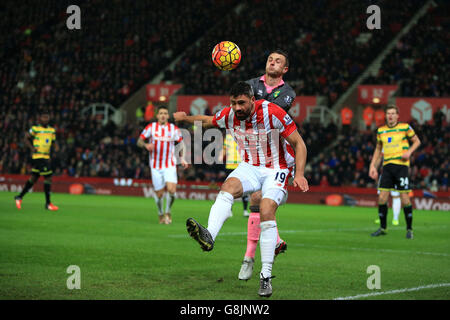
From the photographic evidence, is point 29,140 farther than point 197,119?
Yes

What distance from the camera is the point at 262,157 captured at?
23.6ft

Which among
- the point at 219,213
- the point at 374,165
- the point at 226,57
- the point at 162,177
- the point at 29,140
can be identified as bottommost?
the point at 219,213

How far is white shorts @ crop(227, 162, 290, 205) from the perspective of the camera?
22.9 ft

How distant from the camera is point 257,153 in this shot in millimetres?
7195

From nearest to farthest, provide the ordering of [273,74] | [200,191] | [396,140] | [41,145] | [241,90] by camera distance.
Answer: [241,90] < [273,74] < [396,140] < [41,145] < [200,191]

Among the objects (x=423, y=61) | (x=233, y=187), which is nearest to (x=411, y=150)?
(x=233, y=187)

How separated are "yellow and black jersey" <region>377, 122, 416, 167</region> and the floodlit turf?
141 cm

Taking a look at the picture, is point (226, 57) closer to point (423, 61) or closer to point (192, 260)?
point (192, 260)

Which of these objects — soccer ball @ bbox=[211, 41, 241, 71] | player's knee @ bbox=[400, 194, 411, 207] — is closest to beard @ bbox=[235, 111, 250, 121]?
soccer ball @ bbox=[211, 41, 241, 71]

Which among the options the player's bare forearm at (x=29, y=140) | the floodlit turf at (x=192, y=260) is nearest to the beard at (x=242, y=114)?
the floodlit turf at (x=192, y=260)

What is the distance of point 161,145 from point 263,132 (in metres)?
7.81

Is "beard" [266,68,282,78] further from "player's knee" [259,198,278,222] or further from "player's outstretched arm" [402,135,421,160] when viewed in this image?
"player's outstretched arm" [402,135,421,160]

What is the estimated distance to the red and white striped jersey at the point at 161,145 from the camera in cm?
1461

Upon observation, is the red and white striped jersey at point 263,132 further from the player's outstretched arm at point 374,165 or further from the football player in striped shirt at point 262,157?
the player's outstretched arm at point 374,165
